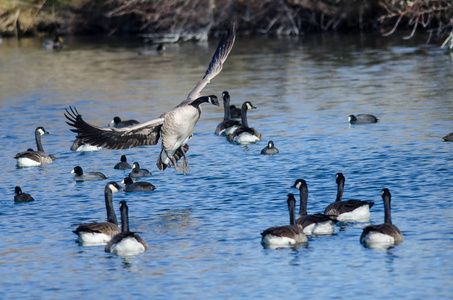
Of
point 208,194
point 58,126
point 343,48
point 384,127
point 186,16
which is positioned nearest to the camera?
point 208,194

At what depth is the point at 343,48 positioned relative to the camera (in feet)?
149

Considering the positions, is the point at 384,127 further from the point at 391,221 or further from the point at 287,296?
the point at 287,296

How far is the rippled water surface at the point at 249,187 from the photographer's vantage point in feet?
38.8

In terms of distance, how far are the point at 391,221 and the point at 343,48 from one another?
32.5m

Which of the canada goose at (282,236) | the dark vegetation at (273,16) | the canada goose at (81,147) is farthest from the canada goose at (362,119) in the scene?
the dark vegetation at (273,16)

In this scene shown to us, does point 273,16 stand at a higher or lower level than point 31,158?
higher

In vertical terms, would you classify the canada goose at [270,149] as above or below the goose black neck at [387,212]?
above

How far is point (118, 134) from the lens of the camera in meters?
17.1

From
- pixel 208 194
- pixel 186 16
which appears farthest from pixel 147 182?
pixel 186 16

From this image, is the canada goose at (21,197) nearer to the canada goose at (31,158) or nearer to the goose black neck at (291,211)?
the canada goose at (31,158)

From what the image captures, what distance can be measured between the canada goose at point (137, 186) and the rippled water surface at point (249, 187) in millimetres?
153

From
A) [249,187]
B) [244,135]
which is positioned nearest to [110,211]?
[249,187]

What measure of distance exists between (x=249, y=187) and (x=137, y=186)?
2375mm

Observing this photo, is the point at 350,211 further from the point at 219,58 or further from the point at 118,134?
the point at 219,58
